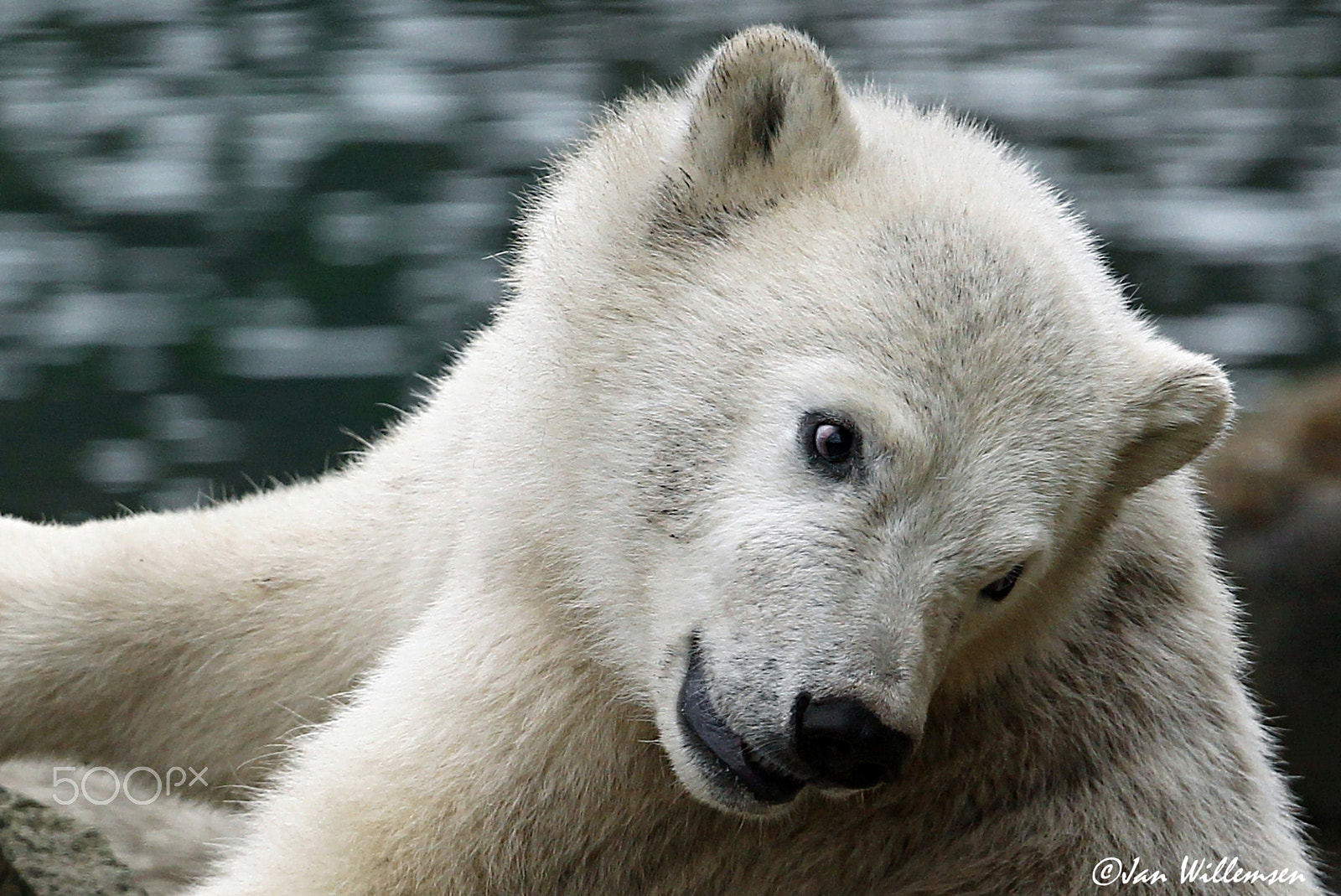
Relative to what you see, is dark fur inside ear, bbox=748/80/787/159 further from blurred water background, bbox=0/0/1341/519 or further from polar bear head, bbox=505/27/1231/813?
Result: blurred water background, bbox=0/0/1341/519

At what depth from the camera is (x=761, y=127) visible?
327cm

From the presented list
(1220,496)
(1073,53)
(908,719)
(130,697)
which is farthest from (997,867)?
(1073,53)

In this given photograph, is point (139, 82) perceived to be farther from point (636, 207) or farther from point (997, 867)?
point (997, 867)

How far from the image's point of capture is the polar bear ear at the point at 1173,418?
3.00 metres

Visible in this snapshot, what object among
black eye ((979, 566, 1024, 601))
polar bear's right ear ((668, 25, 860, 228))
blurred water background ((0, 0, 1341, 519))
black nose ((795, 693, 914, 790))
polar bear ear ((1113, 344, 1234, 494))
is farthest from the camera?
blurred water background ((0, 0, 1341, 519))

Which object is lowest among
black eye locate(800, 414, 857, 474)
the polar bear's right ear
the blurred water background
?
the blurred water background

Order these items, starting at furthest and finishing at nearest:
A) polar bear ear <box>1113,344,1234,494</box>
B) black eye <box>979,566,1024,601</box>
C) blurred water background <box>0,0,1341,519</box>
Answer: blurred water background <box>0,0,1341,519</box> < polar bear ear <box>1113,344,1234,494</box> < black eye <box>979,566,1024,601</box>

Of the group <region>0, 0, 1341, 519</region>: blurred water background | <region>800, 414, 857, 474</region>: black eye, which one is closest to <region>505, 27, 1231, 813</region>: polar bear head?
<region>800, 414, 857, 474</region>: black eye

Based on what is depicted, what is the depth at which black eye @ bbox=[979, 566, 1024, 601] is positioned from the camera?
2.82 metres

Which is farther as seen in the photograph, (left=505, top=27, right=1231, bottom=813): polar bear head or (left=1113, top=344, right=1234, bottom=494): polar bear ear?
(left=1113, top=344, right=1234, bottom=494): polar bear ear

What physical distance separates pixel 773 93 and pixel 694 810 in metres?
1.56

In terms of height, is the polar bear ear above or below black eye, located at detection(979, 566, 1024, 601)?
above

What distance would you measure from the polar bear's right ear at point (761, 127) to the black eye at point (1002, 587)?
94cm

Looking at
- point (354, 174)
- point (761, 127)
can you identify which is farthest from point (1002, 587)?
point (354, 174)
